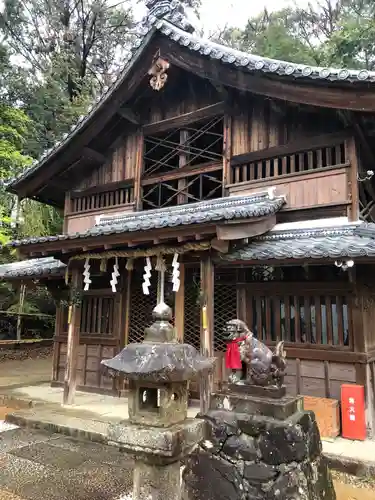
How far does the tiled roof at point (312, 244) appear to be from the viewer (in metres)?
5.65

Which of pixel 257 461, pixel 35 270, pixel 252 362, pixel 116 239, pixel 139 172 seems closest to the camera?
pixel 257 461

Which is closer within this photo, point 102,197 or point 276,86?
point 276,86

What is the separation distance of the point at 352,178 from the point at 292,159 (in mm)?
1287

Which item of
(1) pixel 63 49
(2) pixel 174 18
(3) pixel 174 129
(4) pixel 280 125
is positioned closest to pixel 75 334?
(3) pixel 174 129

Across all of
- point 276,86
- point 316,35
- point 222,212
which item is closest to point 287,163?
point 276,86

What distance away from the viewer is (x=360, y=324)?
6.58m

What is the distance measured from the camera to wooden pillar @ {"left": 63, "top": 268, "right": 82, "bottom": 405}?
8.33m

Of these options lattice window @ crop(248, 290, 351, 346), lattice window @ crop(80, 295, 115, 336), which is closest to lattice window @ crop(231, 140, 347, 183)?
lattice window @ crop(248, 290, 351, 346)

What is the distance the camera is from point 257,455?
345 centimetres

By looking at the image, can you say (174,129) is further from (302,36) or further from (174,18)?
(302,36)

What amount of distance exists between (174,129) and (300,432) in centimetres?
784

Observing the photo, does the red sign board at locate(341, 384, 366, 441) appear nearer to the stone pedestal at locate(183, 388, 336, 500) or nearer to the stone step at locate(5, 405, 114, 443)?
the stone pedestal at locate(183, 388, 336, 500)

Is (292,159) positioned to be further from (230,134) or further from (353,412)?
(353,412)

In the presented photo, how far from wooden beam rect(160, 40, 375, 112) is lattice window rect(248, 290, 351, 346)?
329 cm
